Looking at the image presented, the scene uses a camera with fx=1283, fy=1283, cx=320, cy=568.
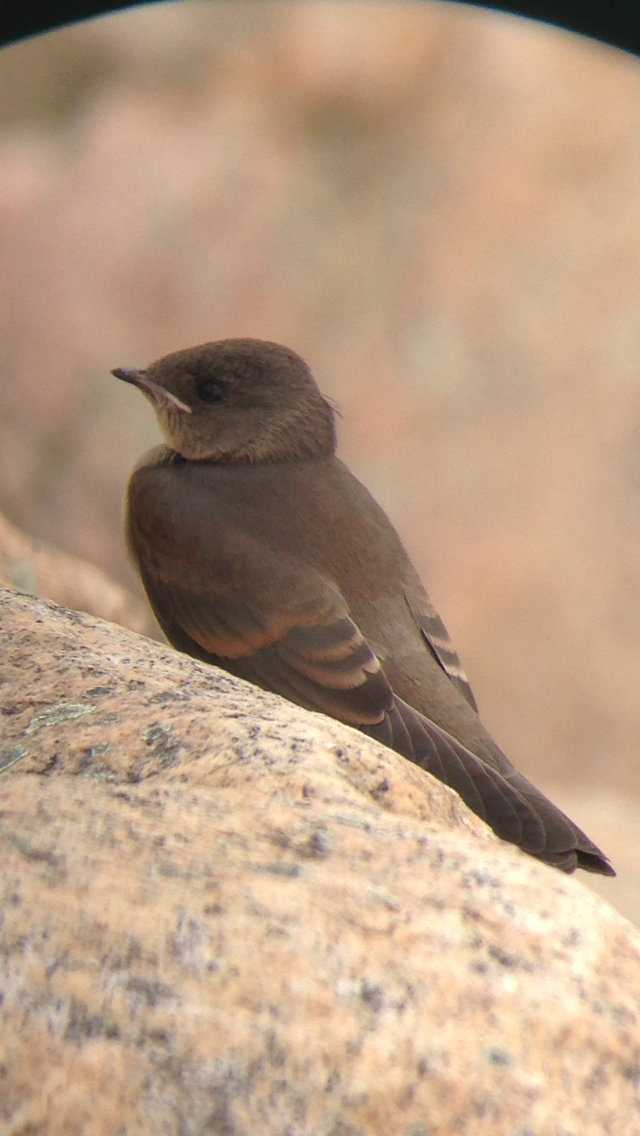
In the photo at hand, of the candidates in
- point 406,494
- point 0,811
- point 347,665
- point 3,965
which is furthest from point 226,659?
point 406,494

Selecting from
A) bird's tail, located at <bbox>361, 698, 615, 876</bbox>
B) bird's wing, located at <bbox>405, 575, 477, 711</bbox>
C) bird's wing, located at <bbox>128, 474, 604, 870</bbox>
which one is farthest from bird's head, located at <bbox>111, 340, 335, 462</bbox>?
bird's tail, located at <bbox>361, 698, 615, 876</bbox>

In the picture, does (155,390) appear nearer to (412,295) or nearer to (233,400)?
(233,400)

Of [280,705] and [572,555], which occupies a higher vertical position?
[572,555]

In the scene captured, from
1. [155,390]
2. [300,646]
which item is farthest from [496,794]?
[155,390]

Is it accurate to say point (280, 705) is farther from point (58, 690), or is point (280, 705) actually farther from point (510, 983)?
point (510, 983)

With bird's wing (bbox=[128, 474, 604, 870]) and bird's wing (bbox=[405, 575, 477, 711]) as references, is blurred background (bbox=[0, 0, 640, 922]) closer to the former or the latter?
bird's wing (bbox=[405, 575, 477, 711])

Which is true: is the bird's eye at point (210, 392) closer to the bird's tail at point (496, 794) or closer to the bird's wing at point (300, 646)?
the bird's wing at point (300, 646)

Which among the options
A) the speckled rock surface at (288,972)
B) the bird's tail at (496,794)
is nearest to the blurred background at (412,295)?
→ the bird's tail at (496,794)
